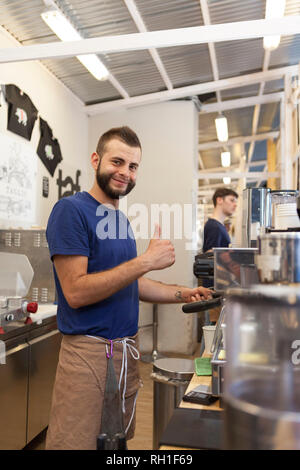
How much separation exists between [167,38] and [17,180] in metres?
1.87

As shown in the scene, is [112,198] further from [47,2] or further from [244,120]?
[244,120]

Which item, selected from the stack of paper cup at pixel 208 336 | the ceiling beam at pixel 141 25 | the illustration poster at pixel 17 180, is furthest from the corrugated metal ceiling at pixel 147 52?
the stack of paper cup at pixel 208 336

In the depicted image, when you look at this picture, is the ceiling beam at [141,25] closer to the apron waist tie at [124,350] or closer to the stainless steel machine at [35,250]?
the stainless steel machine at [35,250]

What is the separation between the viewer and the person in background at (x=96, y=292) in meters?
1.35

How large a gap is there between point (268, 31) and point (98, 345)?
1.59m

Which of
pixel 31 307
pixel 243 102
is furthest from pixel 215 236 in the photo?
pixel 243 102

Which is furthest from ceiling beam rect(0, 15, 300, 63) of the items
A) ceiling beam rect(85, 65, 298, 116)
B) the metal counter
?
ceiling beam rect(85, 65, 298, 116)

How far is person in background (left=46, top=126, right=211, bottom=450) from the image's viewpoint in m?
1.35

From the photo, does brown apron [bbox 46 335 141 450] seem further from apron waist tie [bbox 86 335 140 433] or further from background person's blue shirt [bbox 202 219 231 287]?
background person's blue shirt [bbox 202 219 231 287]

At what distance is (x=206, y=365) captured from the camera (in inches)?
57.7

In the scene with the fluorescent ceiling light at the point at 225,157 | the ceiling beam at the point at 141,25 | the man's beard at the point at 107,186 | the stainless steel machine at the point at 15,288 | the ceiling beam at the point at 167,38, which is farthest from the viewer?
the fluorescent ceiling light at the point at 225,157

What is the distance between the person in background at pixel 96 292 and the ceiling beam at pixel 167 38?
772mm

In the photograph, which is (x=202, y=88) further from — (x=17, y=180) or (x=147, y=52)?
(x=17, y=180)
